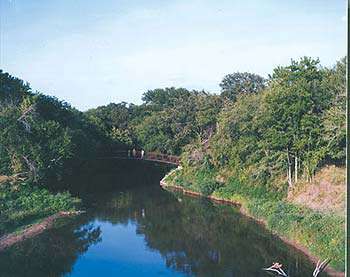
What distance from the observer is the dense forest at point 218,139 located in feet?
85.5

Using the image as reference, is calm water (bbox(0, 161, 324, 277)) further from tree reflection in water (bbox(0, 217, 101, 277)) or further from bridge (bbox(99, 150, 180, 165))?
bridge (bbox(99, 150, 180, 165))

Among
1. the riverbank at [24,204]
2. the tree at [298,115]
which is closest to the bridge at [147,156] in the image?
the riverbank at [24,204]

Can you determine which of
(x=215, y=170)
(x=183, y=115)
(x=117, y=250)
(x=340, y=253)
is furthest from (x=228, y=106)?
(x=340, y=253)

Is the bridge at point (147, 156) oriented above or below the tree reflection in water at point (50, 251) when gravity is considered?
above

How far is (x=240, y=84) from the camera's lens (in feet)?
153

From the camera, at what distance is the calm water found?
19.3 meters

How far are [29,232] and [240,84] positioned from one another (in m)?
28.1

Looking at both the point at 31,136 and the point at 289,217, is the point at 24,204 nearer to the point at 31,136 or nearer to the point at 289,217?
the point at 31,136

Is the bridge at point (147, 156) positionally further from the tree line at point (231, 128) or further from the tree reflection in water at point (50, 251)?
the tree reflection in water at point (50, 251)

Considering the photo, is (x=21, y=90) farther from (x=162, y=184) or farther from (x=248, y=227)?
(x=248, y=227)

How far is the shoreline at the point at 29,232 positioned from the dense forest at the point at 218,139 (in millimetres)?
610

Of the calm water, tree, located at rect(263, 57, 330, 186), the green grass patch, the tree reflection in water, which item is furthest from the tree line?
the tree reflection in water

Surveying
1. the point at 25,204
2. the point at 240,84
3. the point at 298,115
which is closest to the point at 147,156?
the point at 240,84

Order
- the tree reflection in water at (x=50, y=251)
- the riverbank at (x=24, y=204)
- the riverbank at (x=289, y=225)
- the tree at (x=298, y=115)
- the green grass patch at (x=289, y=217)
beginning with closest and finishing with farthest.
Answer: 1. the riverbank at (x=289, y=225)
2. the green grass patch at (x=289, y=217)
3. the tree reflection in water at (x=50, y=251)
4. the riverbank at (x=24, y=204)
5. the tree at (x=298, y=115)
